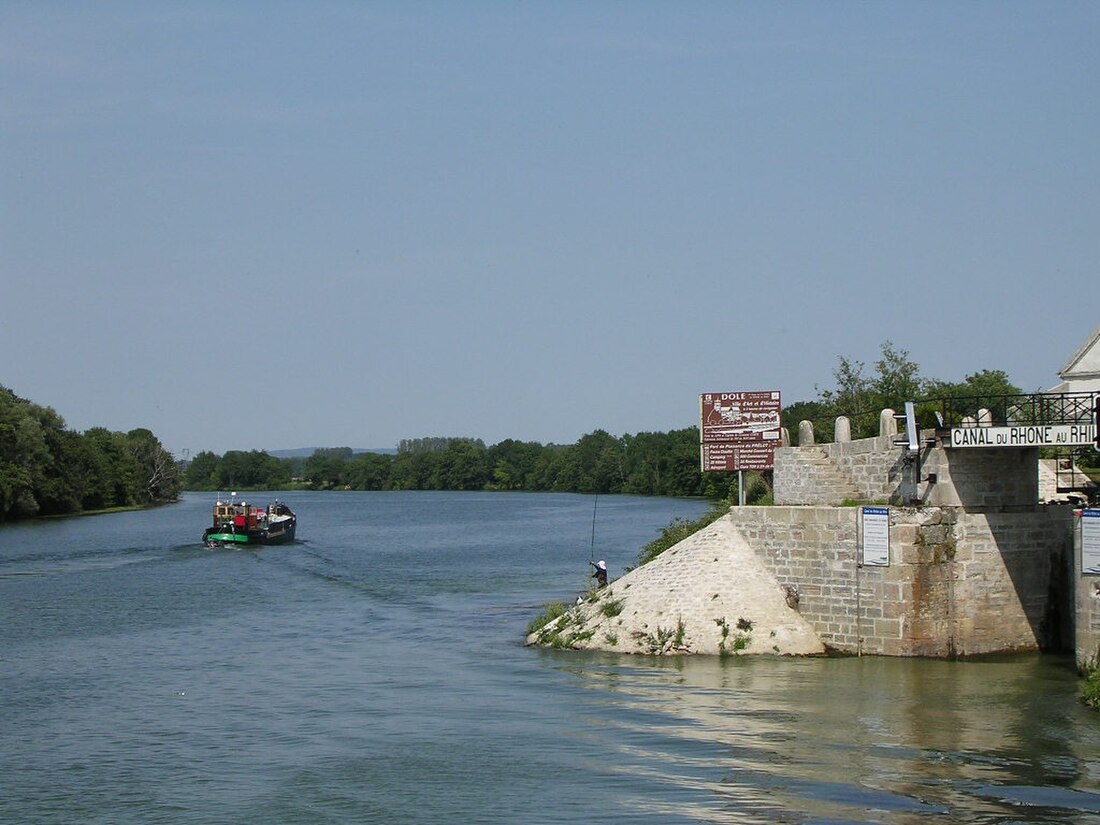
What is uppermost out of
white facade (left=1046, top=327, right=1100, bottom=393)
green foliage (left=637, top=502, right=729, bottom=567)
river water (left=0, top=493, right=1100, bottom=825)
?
white facade (left=1046, top=327, right=1100, bottom=393)

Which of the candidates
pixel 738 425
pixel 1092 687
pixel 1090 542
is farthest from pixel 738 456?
pixel 1092 687

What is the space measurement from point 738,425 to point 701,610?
20.9ft

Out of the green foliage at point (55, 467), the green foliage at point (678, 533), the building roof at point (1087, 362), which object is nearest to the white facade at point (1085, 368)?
the building roof at point (1087, 362)

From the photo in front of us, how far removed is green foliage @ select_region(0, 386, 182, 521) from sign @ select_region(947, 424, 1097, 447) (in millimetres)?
Result: 80032

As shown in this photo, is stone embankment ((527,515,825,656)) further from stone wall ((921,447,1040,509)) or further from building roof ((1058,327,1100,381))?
building roof ((1058,327,1100,381))

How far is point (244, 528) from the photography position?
72.6 metres

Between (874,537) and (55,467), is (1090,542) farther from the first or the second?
(55,467)

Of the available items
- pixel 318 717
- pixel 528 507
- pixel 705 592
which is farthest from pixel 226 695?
pixel 528 507

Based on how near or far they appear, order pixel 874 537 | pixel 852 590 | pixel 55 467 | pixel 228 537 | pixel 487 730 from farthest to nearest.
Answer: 1. pixel 55 467
2. pixel 228 537
3. pixel 852 590
4. pixel 874 537
5. pixel 487 730

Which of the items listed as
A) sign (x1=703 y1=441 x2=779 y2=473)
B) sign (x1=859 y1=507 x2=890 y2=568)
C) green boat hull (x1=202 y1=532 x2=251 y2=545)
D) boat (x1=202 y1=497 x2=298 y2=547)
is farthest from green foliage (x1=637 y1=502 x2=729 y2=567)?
boat (x1=202 y1=497 x2=298 y2=547)

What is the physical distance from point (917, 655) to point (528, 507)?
111 meters

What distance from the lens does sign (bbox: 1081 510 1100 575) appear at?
2288cm

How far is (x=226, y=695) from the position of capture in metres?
26.1

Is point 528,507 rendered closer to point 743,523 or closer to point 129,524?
point 129,524
